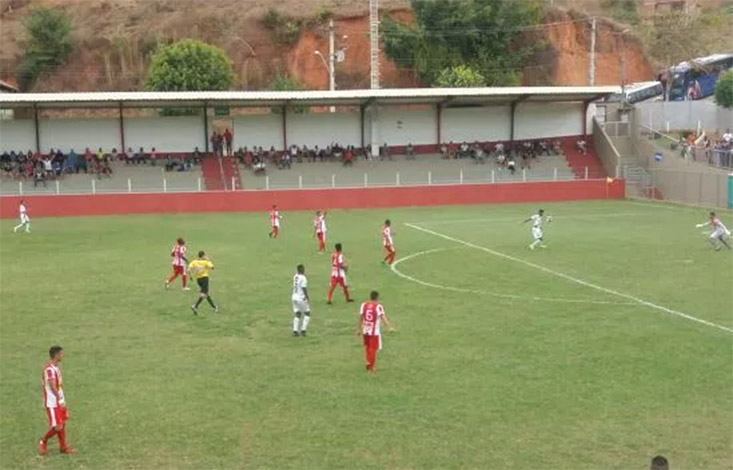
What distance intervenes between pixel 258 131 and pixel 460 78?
20.2 m

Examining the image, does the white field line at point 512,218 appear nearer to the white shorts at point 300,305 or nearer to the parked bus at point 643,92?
the white shorts at point 300,305

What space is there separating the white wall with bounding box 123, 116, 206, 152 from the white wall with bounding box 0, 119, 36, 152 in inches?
225

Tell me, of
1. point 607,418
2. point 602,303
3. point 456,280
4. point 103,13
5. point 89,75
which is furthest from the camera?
point 103,13

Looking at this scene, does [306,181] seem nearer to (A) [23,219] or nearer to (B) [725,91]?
(A) [23,219]

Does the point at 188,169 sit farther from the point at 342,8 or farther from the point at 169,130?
the point at 342,8

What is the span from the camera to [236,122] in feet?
202

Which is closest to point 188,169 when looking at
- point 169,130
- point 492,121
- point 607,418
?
point 169,130

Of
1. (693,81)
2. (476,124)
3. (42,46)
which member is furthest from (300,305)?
(42,46)

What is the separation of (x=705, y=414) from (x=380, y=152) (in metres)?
50.1

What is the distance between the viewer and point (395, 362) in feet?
52.5

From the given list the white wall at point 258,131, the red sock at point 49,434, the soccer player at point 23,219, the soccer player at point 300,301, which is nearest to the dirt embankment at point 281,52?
the white wall at point 258,131

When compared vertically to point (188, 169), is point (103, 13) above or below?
above

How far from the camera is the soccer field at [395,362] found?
1167 centimetres

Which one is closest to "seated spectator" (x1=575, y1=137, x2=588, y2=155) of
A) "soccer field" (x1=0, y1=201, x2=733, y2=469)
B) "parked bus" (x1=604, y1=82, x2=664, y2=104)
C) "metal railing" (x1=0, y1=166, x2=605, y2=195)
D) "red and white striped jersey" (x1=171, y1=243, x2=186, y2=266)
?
"metal railing" (x1=0, y1=166, x2=605, y2=195)
